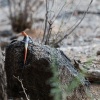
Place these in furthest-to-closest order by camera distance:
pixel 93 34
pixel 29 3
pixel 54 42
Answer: pixel 29 3
pixel 93 34
pixel 54 42

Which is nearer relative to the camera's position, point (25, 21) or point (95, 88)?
point (95, 88)

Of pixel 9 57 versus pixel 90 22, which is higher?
pixel 90 22

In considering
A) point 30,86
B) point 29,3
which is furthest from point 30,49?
point 29,3

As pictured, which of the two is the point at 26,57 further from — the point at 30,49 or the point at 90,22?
the point at 90,22


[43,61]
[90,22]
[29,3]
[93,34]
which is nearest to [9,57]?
[43,61]

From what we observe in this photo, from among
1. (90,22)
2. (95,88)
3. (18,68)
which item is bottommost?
(95,88)

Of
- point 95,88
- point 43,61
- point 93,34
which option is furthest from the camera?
point 93,34
